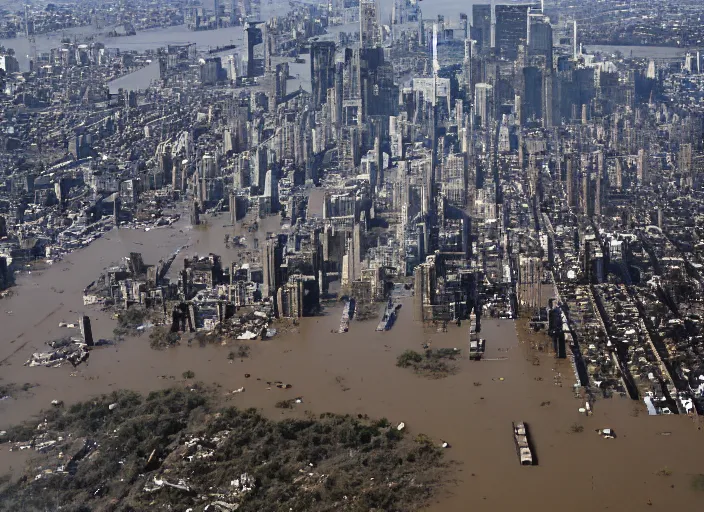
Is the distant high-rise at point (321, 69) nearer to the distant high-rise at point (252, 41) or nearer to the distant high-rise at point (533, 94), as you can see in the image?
the distant high-rise at point (252, 41)

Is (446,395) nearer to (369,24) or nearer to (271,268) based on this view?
(271,268)

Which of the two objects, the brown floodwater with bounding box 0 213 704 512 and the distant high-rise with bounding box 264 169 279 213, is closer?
the brown floodwater with bounding box 0 213 704 512

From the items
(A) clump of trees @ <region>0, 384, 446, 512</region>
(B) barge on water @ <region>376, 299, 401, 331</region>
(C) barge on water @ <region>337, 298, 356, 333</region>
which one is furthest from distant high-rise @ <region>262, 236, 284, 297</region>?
(A) clump of trees @ <region>0, 384, 446, 512</region>

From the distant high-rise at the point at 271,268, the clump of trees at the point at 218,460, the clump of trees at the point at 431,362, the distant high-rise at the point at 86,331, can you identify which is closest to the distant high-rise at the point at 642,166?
the distant high-rise at the point at 271,268

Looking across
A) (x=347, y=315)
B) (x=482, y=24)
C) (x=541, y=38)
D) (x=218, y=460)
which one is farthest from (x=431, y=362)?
(x=482, y=24)

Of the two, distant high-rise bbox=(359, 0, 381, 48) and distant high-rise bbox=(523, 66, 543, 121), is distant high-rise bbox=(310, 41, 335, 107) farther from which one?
distant high-rise bbox=(523, 66, 543, 121)

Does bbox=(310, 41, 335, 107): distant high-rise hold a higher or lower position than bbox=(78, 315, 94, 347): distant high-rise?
higher
